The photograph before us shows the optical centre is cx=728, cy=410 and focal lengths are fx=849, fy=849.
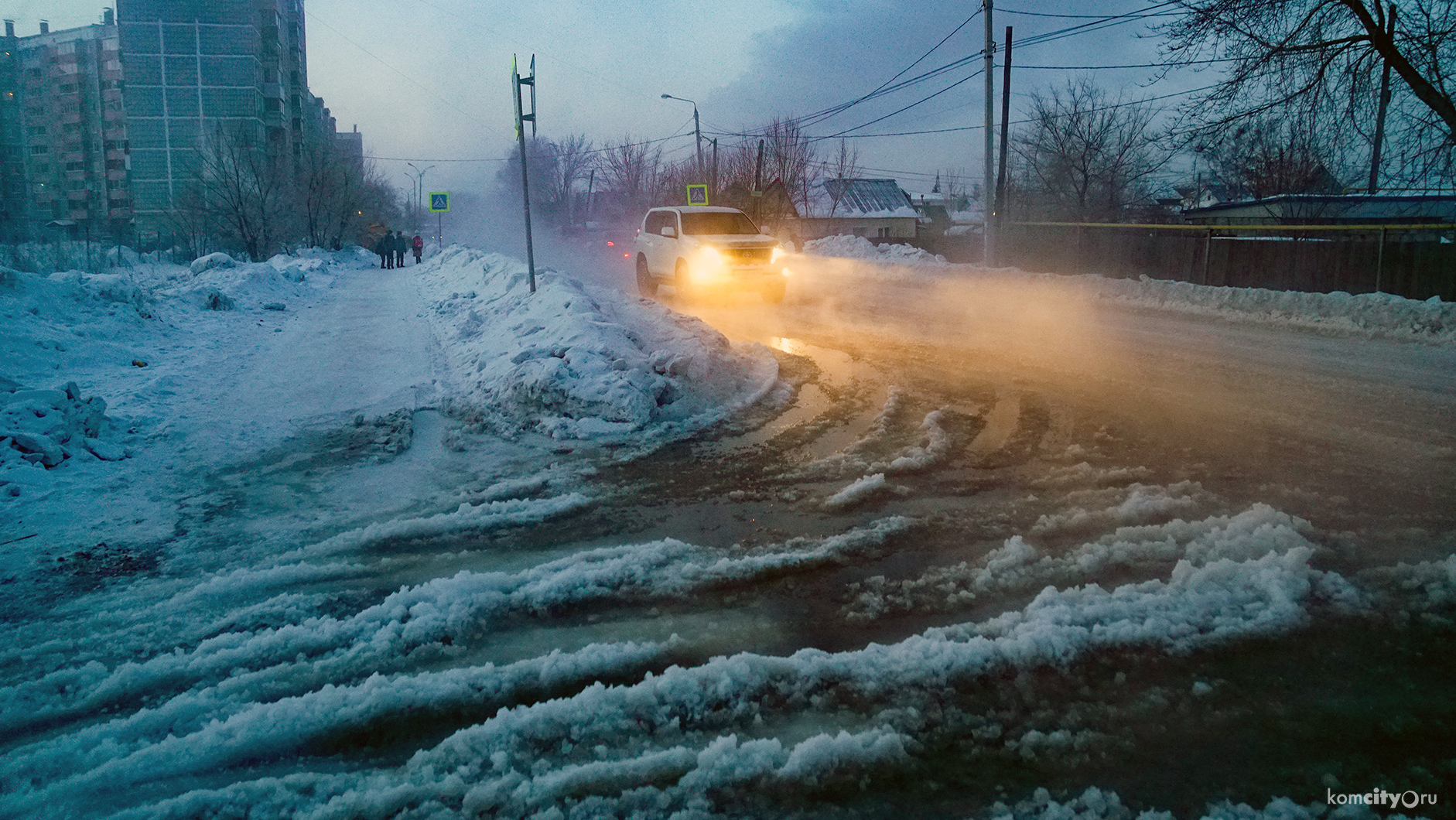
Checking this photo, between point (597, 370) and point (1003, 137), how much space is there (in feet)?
74.5

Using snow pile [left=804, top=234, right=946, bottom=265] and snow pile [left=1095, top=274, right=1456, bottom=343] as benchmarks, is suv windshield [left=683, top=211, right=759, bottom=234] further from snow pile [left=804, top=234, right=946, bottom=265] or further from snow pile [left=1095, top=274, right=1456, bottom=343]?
snow pile [left=804, top=234, right=946, bottom=265]

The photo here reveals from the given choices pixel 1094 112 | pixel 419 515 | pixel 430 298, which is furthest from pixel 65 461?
pixel 1094 112

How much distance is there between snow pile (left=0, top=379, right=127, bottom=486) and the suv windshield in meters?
12.0

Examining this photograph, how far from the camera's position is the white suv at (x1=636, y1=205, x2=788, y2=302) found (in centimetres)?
1650

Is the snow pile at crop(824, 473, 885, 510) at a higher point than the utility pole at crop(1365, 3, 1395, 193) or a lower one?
lower

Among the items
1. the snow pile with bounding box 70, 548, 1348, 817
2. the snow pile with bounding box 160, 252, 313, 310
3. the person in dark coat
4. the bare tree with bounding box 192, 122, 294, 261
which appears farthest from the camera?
the person in dark coat

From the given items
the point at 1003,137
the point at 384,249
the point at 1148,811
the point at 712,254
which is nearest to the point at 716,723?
the point at 1148,811

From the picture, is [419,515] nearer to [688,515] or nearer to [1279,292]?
[688,515]

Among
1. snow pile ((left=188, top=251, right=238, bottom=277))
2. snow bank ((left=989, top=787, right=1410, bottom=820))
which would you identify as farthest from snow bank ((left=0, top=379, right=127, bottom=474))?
snow pile ((left=188, top=251, right=238, bottom=277))

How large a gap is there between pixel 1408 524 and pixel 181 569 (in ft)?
22.2

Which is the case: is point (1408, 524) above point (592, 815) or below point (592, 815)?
above

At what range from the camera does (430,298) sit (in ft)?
66.2

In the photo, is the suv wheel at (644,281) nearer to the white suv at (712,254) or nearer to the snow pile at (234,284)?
the white suv at (712,254)

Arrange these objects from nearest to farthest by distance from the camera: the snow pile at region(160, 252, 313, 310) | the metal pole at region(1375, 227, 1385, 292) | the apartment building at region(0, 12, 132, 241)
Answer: the metal pole at region(1375, 227, 1385, 292), the snow pile at region(160, 252, 313, 310), the apartment building at region(0, 12, 132, 241)
